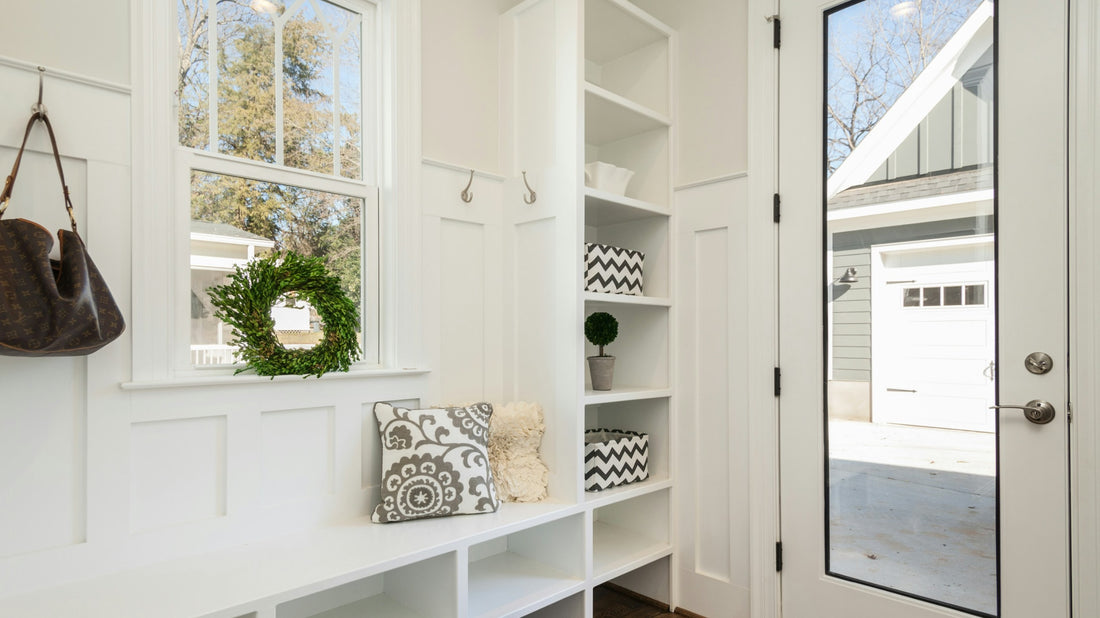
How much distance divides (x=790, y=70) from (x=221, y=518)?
2407 mm

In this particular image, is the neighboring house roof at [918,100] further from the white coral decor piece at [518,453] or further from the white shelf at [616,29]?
the white coral decor piece at [518,453]

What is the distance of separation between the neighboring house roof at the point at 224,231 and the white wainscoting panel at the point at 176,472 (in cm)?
54

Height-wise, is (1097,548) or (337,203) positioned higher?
(337,203)

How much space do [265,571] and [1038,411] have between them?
2.16 m

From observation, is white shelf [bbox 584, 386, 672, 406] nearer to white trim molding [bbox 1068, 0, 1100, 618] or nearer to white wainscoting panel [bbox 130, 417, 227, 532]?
white wainscoting panel [bbox 130, 417, 227, 532]

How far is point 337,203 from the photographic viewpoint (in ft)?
6.88

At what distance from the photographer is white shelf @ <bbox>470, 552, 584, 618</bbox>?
1950mm

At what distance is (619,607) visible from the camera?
256cm

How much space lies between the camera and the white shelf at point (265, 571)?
1384 mm

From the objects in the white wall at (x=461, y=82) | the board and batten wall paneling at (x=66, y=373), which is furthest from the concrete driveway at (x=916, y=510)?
the board and batten wall paneling at (x=66, y=373)

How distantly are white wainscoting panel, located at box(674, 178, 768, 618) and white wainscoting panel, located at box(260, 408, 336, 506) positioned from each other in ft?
4.59

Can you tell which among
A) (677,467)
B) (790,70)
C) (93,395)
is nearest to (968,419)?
(677,467)

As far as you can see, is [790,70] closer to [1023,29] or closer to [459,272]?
[1023,29]

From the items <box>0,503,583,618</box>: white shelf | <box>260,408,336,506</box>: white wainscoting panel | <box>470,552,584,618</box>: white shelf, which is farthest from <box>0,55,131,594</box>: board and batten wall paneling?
<box>470,552,584,618</box>: white shelf
